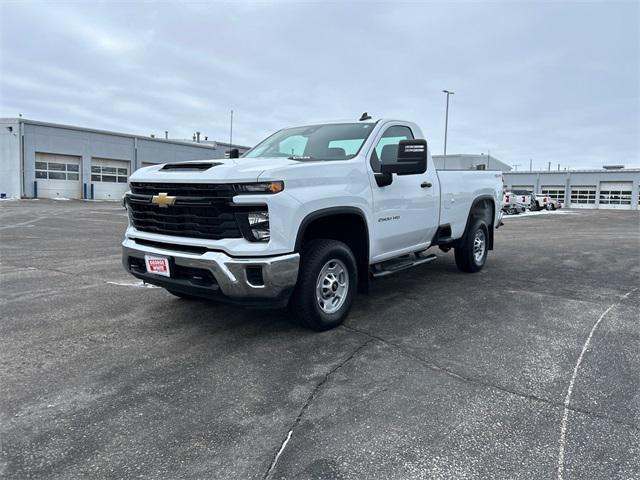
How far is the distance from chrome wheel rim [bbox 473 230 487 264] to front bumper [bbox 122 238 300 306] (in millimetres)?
4514

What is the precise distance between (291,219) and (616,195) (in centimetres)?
6468

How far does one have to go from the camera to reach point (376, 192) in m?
4.98

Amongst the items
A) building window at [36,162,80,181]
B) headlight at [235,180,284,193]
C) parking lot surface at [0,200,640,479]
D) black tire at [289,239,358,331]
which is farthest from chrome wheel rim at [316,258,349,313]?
building window at [36,162,80,181]

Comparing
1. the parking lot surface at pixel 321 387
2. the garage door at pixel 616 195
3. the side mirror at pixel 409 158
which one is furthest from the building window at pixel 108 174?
the garage door at pixel 616 195

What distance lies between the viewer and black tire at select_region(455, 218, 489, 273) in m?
7.34

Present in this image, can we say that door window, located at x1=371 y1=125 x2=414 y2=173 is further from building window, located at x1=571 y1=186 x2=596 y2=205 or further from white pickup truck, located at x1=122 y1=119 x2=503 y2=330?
building window, located at x1=571 y1=186 x2=596 y2=205

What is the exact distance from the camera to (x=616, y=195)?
57.5m

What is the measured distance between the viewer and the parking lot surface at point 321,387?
2.56 meters

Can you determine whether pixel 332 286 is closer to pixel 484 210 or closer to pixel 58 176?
pixel 484 210

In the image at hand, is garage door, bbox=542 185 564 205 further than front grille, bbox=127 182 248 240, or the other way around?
garage door, bbox=542 185 564 205

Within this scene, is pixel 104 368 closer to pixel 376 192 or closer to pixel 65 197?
pixel 376 192

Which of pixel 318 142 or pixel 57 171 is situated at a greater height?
pixel 57 171

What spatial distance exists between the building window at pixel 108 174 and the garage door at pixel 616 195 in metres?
54.1

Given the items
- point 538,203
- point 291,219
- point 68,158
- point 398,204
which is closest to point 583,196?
point 538,203
